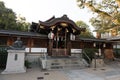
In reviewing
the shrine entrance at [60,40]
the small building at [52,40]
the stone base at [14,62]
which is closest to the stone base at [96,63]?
the small building at [52,40]

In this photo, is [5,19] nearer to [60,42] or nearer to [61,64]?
[60,42]

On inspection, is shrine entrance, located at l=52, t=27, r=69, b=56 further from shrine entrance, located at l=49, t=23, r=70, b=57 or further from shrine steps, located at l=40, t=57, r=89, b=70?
shrine steps, located at l=40, t=57, r=89, b=70

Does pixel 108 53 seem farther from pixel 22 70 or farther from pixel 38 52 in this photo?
pixel 22 70

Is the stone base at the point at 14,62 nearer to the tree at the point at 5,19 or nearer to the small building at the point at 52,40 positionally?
the small building at the point at 52,40

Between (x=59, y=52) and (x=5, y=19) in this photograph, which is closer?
(x=59, y=52)

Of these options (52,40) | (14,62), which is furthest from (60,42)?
(14,62)

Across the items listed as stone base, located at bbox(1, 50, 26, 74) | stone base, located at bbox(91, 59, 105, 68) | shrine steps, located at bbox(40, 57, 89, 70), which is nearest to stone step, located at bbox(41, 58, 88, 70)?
shrine steps, located at bbox(40, 57, 89, 70)

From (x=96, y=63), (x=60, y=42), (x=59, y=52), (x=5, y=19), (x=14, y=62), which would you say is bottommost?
(x=96, y=63)

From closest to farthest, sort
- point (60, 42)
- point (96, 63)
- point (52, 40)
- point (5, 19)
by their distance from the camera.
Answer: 1. point (96, 63)
2. point (52, 40)
3. point (60, 42)
4. point (5, 19)

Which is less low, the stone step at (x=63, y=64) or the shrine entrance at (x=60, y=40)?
the shrine entrance at (x=60, y=40)

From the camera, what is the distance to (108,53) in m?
16.8

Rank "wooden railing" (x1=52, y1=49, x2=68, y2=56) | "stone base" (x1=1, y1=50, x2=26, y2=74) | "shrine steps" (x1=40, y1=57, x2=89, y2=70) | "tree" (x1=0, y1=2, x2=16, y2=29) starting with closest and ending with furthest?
"stone base" (x1=1, y1=50, x2=26, y2=74)
"shrine steps" (x1=40, y1=57, x2=89, y2=70)
"wooden railing" (x1=52, y1=49, x2=68, y2=56)
"tree" (x1=0, y1=2, x2=16, y2=29)

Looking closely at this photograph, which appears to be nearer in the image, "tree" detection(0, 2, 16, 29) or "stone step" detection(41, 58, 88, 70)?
"stone step" detection(41, 58, 88, 70)

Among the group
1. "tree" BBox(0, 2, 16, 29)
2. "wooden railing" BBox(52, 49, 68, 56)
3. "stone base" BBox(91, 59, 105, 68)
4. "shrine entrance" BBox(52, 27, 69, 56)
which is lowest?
"stone base" BBox(91, 59, 105, 68)
